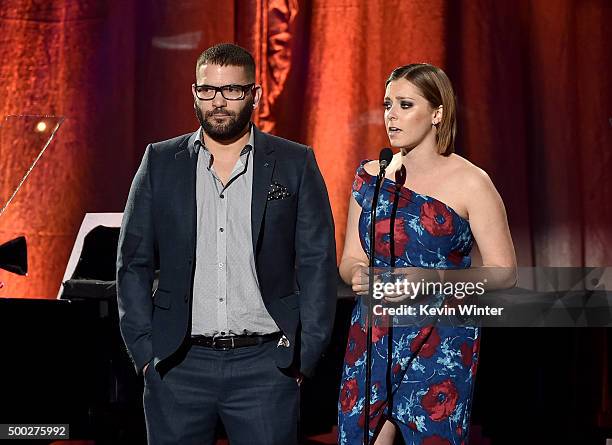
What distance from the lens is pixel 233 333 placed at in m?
2.47

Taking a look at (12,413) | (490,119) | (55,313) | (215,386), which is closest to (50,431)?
(12,413)

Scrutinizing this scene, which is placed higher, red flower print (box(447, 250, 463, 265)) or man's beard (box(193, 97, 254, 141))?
man's beard (box(193, 97, 254, 141))

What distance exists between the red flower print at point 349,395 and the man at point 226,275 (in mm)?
144

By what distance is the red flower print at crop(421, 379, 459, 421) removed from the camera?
255cm

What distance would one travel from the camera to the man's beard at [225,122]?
2.48 metres

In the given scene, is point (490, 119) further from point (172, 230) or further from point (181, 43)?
point (172, 230)

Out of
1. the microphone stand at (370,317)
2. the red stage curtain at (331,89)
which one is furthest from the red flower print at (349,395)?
the red stage curtain at (331,89)

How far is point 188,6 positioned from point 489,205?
3076 millimetres

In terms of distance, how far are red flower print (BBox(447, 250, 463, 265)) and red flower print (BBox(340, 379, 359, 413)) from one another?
43 centimetres

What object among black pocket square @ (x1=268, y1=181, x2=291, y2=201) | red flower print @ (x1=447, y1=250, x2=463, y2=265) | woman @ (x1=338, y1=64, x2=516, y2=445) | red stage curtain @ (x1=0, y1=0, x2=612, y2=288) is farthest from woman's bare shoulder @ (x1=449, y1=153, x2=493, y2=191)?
red stage curtain @ (x1=0, y1=0, x2=612, y2=288)

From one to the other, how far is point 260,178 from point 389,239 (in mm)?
398

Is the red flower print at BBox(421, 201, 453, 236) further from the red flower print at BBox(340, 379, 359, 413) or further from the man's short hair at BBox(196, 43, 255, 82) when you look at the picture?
the man's short hair at BBox(196, 43, 255, 82)

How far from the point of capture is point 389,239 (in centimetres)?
263

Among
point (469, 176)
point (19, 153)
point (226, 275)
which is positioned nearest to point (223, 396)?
point (226, 275)
